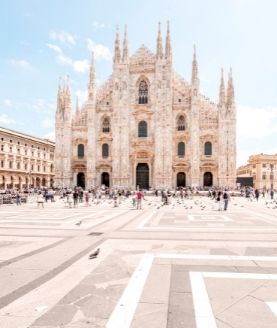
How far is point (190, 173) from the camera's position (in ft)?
155

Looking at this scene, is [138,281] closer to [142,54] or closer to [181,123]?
[181,123]

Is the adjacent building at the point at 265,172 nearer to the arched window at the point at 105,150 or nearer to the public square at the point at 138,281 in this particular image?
the arched window at the point at 105,150

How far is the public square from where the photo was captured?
4484 millimetres

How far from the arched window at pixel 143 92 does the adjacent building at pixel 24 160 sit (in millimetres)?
23603

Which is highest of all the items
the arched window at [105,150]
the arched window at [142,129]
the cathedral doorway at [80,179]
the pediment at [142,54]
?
the pediment at [142,54]

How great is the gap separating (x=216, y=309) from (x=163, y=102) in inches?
1748

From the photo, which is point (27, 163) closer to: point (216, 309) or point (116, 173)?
point (116, 173)

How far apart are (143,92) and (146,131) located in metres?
6.14

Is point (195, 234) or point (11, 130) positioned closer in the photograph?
point (195, 234)

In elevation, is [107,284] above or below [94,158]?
below

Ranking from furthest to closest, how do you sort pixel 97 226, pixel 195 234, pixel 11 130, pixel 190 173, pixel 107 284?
pixel 11 130 < pixel 190 173 < pixel 97 226 < pixel 195 234 < pixel 107 284

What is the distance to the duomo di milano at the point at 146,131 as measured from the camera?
154 ft

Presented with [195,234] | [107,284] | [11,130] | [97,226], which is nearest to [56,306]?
[107,284]

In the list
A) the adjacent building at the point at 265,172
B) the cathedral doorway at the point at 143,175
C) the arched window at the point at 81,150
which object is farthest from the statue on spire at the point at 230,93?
the adjacent building at the point at 265,172
